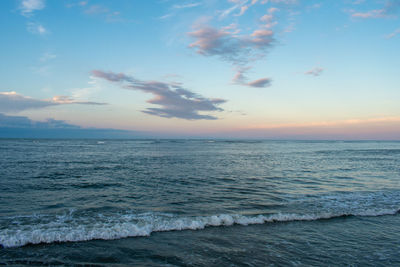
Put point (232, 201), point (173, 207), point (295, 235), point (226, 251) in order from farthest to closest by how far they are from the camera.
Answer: point (232, 201), point (173, 207), point (295, 235), point (226, 251)

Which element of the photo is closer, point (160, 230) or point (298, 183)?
point (160, 230)

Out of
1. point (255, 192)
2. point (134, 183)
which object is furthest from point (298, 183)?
point (134, 183)

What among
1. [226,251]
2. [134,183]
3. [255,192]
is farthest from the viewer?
[134,183]

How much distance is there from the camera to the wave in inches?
309

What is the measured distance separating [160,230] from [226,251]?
287cm

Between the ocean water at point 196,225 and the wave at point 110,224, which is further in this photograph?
the wave at point 110,224

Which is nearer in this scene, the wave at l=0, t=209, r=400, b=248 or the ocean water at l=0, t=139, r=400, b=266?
the ocean water at l=0, t=139, r=400, b=266

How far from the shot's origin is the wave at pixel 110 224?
7.86m

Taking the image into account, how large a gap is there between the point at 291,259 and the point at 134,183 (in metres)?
13.4

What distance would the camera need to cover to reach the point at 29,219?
9.52 metres

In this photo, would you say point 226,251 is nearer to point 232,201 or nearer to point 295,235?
point 295,235

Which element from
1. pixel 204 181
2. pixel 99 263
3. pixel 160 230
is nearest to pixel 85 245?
pixel 99 263

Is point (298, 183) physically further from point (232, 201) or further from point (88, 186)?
point (88, 186)

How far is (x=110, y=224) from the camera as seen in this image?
9.21 metres
